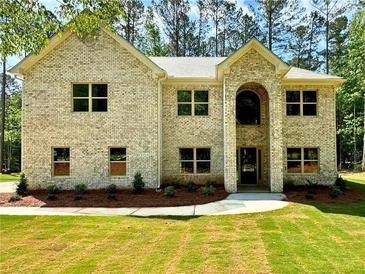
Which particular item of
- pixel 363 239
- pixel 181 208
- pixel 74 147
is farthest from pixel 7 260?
pixel 74 147

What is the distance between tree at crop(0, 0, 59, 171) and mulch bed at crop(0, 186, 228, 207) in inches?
327

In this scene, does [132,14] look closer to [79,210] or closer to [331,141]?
[331,141]

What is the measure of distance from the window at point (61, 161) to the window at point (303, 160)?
39.2 feet

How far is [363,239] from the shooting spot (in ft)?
29.8

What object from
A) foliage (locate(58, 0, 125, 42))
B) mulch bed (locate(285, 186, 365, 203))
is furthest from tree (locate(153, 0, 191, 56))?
foliage (locate(58, 0, 125, 42))

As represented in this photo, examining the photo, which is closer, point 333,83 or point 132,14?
point 333,83

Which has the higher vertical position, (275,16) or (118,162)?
(275,16)

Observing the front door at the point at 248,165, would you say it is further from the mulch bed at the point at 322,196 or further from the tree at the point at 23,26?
the tree at the point at 23,26

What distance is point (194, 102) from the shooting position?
19.6m

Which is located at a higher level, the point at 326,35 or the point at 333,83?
the point at 326,35

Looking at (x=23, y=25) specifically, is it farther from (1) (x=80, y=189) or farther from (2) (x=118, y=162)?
(2) (x=118, y=162)

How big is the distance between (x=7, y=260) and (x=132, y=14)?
37459 millimetres

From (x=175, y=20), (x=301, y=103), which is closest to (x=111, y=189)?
(x=301, y=103)

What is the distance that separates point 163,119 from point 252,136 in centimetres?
512
